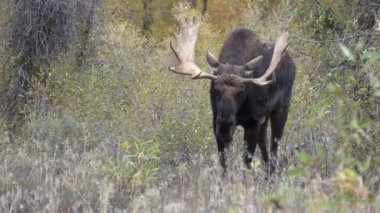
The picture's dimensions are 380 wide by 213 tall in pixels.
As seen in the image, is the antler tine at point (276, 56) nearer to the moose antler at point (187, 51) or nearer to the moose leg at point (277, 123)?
the moose antler at point (187, 51)

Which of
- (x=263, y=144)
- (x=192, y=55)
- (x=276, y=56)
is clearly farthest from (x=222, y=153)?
(x=263, y=144)

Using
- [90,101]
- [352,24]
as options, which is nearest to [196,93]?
[90,101]

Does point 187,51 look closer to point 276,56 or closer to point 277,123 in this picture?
point 276,56

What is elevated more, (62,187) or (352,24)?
(352,24)

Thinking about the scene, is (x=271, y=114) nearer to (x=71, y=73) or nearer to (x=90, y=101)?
(x=90, y=101)

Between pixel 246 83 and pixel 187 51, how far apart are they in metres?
1.26

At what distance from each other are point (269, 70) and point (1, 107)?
5.34 m

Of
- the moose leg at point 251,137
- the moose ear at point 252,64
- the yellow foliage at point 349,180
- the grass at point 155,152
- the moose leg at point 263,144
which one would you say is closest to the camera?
the yellow foliage at point 349,180

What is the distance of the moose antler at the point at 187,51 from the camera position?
10.1 m

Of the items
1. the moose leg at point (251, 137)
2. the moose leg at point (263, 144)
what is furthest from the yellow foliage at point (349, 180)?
the moose leg at point (263, 144)

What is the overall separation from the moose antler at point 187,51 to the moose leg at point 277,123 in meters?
1.55

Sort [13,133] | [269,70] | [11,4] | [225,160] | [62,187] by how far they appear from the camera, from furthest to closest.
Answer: [11,4] → [13,133] → [269,70] → [225,160] → [62,187]

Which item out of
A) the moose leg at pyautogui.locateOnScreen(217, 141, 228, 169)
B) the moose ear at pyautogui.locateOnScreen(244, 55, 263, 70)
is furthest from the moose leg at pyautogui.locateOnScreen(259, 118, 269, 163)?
the moose leg at pyautogui.locateOnScreen(217, 141, 228, 169)

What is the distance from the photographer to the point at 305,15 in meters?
9.65
